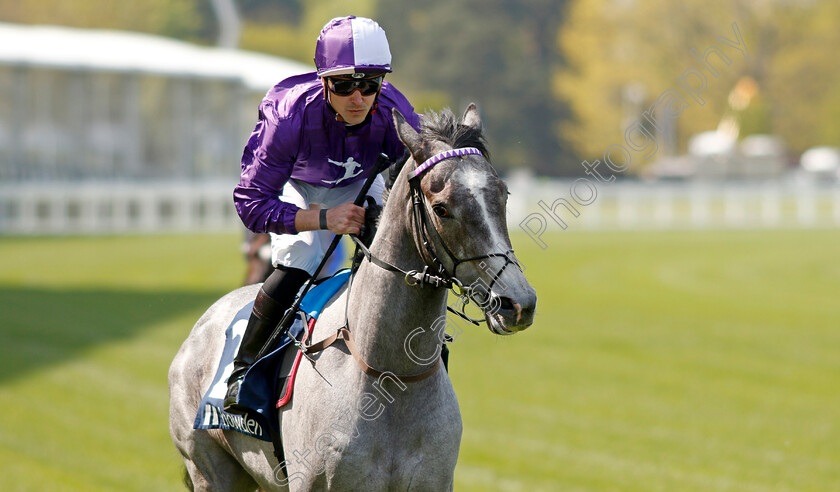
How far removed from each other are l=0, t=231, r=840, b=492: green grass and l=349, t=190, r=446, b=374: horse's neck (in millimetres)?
3647

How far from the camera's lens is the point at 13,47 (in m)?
30.0

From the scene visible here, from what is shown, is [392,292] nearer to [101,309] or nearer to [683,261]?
[101,309]

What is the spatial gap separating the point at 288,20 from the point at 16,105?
17.2 metres

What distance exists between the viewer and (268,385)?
4.03 metres

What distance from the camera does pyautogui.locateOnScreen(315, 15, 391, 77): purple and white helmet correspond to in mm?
3721

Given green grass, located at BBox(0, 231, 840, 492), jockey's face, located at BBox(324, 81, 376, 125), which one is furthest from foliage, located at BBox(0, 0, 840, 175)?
jockey's face, located at BBox(324, 81, 376, 125)

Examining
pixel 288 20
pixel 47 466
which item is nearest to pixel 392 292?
pixel 47 466

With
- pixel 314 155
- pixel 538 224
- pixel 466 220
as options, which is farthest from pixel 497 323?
pixel 538 224

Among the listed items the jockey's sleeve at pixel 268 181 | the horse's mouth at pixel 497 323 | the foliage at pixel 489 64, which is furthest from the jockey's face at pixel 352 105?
the foliage at pixel 489 64

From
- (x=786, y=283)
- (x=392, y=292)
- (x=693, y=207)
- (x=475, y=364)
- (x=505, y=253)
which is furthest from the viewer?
(x=693, y=207)

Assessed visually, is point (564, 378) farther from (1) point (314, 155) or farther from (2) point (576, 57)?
(2) point (576, 57)

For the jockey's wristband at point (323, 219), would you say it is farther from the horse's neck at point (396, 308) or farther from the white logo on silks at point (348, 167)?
the white logo on silks at point (348, 167)

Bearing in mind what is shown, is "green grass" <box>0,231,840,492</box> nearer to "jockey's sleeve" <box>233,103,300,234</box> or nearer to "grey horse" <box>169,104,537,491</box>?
"grey horse" <box>169,104,537,491</box>

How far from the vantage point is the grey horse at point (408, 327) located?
3207mm
